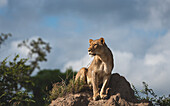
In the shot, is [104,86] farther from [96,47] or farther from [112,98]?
[96,47]

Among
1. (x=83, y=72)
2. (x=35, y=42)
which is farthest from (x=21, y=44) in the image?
(x=83, y=72)

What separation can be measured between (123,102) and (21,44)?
56.7 feet

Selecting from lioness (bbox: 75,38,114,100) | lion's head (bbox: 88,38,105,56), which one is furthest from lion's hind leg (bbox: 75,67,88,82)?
lion's head (bbox: 88,38,105,56)

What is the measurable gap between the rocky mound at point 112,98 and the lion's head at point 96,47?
1.23m

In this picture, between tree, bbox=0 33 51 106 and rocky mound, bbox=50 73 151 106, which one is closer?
rocky mound, bbox=50 73 151 106

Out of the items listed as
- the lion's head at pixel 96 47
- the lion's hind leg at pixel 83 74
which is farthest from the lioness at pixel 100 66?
the lion's hind leg at pixel 83 74

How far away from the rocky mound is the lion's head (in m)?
1.23

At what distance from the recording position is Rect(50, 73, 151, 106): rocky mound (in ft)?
22.9

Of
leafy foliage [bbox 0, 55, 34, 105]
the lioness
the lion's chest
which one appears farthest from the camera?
leafy foliage [bbox 0, 55, 34, 105]

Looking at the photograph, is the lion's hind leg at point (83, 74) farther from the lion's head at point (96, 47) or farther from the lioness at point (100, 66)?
the lion's head at point (96, 47)

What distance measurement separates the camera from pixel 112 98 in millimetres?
6965

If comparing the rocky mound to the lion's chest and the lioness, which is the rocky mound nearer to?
the lioness

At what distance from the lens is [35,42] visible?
23.2m

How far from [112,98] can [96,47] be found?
156cm
